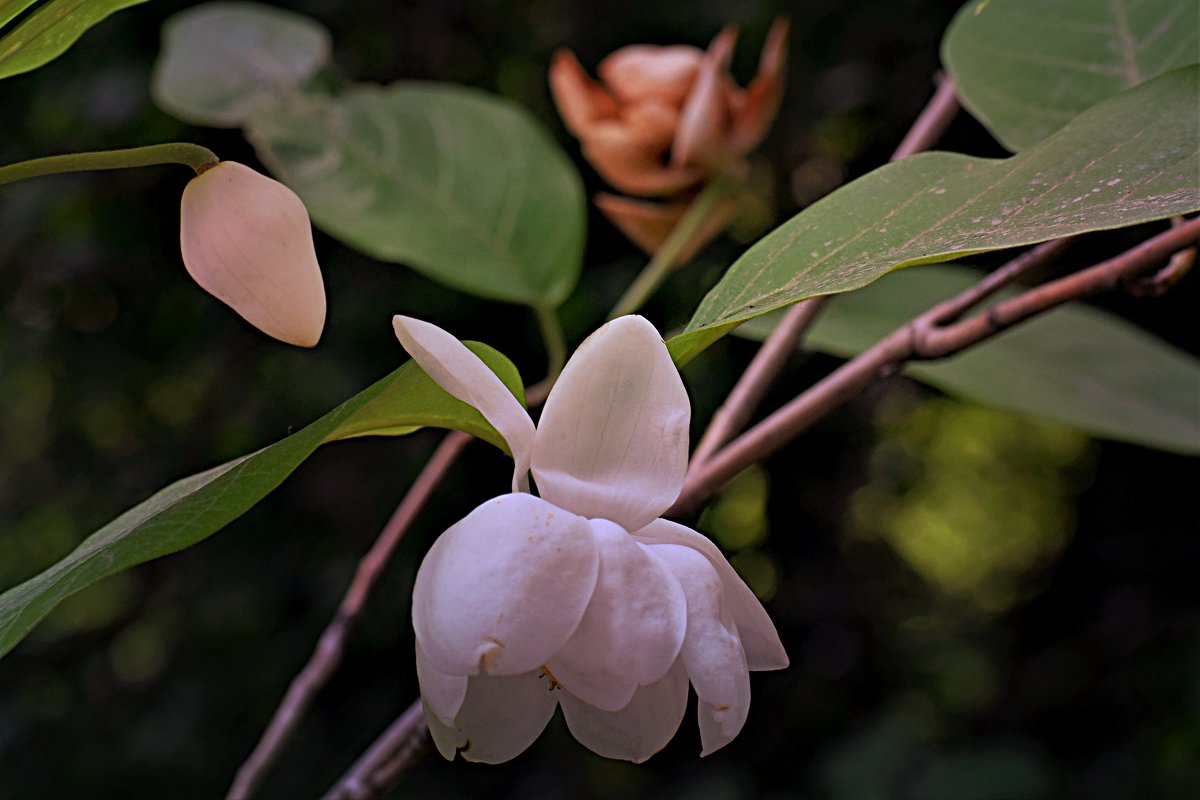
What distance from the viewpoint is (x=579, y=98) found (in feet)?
1.94

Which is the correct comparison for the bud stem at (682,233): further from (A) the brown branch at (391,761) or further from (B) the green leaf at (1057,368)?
(A) the brown branch at (391,761)

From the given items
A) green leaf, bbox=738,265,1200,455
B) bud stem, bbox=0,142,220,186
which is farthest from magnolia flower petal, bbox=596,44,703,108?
bud stem, bbox=0,142,220,186

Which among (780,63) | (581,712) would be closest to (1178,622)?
(780,63)

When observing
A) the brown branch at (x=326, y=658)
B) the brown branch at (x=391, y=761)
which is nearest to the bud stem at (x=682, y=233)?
the brown branch at (x=326, y=658)

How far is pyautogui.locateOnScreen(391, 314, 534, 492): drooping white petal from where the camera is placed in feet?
0.71

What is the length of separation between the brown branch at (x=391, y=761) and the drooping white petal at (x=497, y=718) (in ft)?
0.26

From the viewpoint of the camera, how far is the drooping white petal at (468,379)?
0.71 ft

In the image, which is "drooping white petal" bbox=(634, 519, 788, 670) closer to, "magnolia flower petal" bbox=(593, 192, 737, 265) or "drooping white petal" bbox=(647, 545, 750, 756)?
"drooping white petal" bbox=(647, 545, 750, 756)

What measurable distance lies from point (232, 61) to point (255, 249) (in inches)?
18.0

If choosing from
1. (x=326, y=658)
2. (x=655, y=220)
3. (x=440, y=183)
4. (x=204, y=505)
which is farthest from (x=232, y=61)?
Answer: (x=204, y=505)

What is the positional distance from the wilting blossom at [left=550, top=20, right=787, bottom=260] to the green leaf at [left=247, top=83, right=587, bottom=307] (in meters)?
0.03

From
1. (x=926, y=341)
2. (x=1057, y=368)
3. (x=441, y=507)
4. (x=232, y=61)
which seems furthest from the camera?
(x=441, y=507)

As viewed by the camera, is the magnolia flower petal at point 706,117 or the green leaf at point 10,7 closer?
the green leaf at point 10,7

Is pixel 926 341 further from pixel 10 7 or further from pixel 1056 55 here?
pixel 10 7
